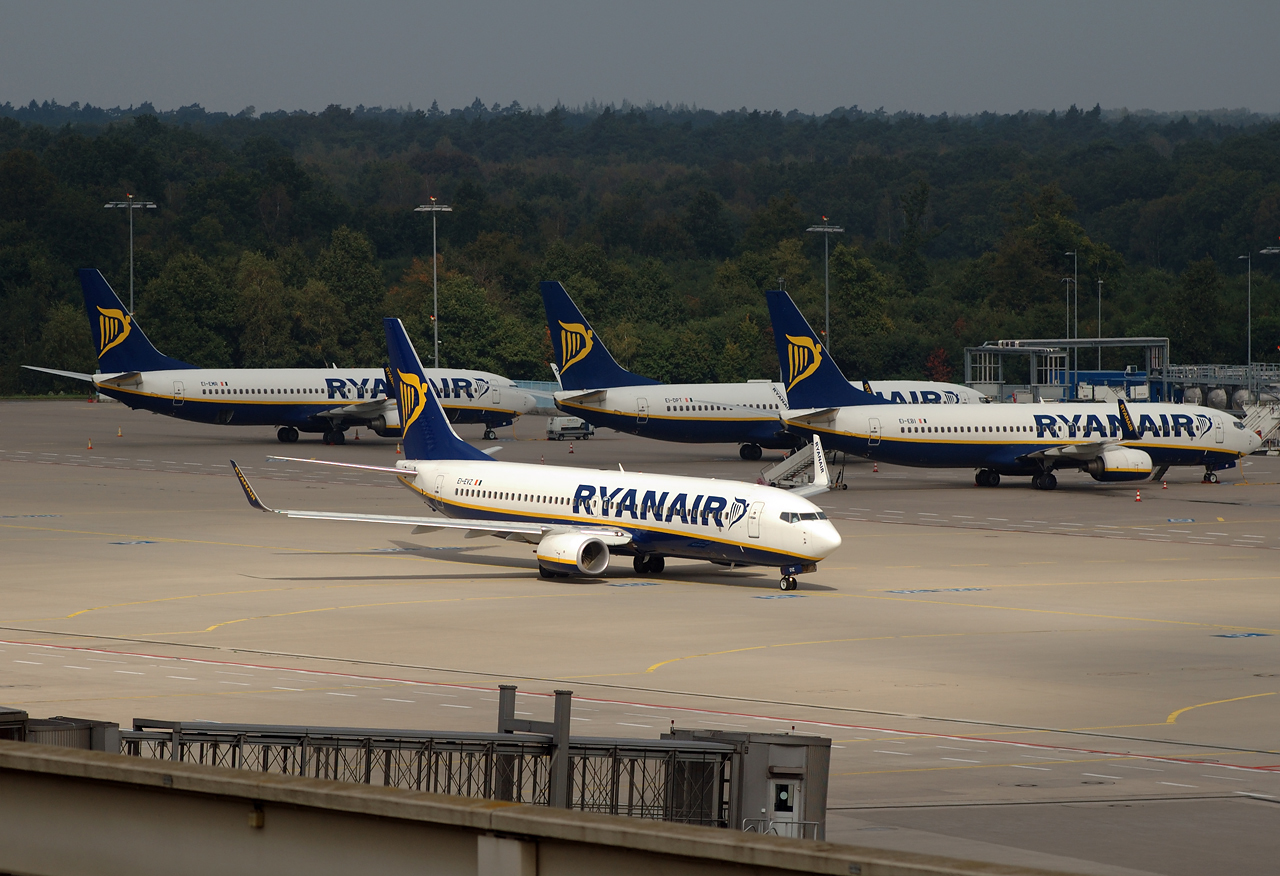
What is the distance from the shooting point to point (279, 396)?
354 feet

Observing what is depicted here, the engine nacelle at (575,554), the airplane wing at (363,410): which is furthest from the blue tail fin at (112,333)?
the engine nacelle at (575,554)

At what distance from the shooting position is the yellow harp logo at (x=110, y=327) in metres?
106

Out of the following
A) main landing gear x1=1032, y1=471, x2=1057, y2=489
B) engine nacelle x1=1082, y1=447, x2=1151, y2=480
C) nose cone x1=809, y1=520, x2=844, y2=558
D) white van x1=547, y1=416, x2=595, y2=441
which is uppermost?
white van x1=547, y1=416, x2=595, y2=441

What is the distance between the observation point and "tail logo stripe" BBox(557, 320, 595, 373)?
97500 mm

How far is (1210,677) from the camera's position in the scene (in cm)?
3778

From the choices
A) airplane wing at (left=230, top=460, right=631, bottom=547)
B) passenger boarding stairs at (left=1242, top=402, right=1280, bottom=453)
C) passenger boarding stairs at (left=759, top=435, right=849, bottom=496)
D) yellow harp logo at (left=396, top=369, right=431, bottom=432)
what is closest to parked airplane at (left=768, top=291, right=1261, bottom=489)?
passenger boarding stairs at (left=759, top=435, right=849, bottom=496)

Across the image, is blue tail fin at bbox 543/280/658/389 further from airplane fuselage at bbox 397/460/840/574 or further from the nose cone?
the nose cone

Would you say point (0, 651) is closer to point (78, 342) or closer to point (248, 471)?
point (248, 471)

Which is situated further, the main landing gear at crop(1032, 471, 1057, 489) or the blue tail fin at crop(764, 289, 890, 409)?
the blue tail fin at crop(764, 289, 890, 409)

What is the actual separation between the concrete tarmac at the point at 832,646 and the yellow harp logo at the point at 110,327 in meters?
30.0

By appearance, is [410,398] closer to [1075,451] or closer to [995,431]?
[995,431]

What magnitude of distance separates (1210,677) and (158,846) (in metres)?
30.4

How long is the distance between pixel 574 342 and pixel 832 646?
57463 mm

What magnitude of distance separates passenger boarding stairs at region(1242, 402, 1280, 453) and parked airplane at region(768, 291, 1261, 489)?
19000 mm
